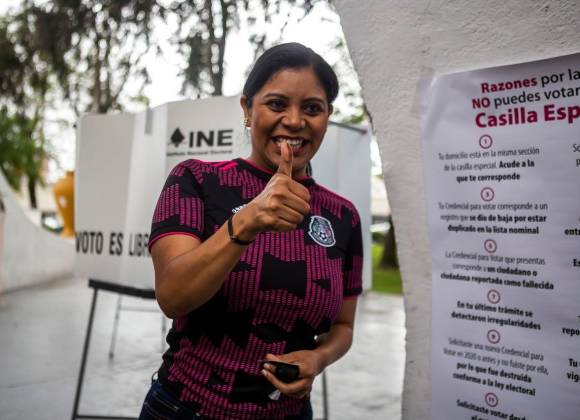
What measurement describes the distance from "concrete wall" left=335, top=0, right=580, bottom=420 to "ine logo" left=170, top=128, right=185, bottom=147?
1141mm

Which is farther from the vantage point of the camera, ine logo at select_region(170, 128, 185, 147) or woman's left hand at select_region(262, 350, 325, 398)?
ine logo at select_region(170, 128, 185, 147)

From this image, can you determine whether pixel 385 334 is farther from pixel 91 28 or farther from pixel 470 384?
pixel 91 28

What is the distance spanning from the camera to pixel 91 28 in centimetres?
851

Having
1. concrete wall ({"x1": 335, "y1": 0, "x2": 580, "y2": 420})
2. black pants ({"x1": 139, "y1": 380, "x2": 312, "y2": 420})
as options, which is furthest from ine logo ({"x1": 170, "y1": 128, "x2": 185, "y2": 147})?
black pants ({"x1": 139, "y1": 380, "x2": 312, "y2": 420})

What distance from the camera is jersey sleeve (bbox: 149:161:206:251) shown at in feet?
4.18

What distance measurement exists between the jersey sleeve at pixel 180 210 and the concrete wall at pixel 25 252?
7.95 metres

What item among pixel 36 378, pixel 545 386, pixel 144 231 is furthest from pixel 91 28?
pixel 545 386

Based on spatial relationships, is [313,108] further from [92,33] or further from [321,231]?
[92,33]

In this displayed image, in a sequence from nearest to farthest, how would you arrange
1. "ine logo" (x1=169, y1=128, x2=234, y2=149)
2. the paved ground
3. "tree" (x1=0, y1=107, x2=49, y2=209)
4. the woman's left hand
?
the woman's left hand, "ine logo" (x1=169, y1=128, x2=234, y2=149), the paved ground, "tree" (x1=0, y1=107, x2=49, y2=209)

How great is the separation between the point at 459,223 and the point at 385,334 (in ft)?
17.6

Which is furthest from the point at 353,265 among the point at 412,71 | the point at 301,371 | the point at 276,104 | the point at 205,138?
the point at 205,138

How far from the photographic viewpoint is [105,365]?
481 centimetres

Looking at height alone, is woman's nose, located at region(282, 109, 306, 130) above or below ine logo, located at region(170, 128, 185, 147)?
below

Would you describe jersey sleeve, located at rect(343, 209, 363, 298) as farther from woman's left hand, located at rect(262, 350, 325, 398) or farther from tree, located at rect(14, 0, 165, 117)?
tree, located at rect(14, 0, 165, 117)
